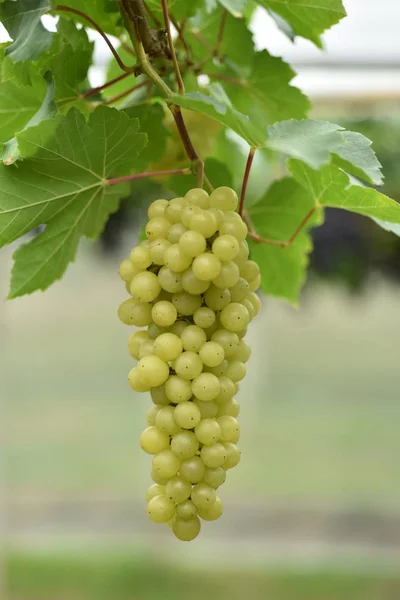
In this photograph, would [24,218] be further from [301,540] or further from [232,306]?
[301,540]

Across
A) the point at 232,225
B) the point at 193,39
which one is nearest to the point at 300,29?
the point at 193,39

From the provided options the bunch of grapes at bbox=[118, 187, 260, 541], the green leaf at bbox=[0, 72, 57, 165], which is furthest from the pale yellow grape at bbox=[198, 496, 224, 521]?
the green leaf at bbox=[0, 72, 57, 165]

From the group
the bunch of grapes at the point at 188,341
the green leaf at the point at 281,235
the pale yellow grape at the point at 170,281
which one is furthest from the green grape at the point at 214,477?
the green leaf at the point at 281,235

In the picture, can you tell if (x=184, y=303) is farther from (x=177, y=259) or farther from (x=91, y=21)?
(x=91, y=21)

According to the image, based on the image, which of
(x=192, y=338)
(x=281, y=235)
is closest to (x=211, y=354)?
(x=192, y=338)

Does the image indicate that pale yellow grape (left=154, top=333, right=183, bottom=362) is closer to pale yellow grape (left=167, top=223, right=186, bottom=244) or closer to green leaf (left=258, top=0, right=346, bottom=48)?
pale yellow grape (left=167, top=223, right=186, bottom=244)
